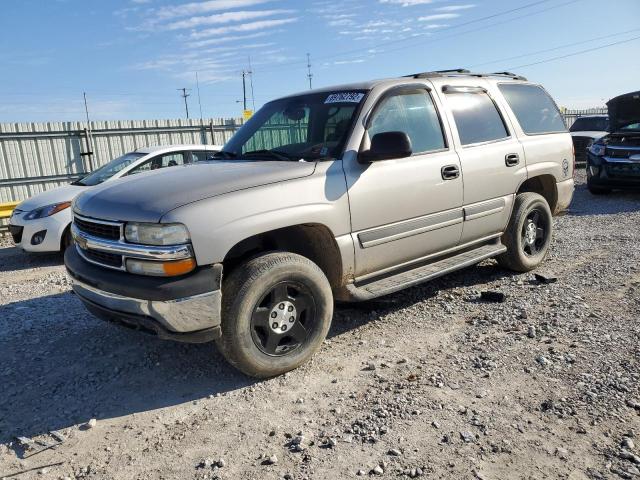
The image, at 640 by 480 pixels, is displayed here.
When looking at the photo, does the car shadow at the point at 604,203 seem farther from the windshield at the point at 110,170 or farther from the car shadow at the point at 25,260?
the car shadow at the point at 25,260

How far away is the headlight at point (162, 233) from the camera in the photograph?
10.1 ft

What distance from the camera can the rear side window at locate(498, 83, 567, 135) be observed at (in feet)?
18.0

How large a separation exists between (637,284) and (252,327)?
3.96 m

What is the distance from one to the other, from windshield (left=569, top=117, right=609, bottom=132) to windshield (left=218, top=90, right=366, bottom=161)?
51.2 feet

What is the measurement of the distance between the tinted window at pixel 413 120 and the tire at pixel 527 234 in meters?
1.45

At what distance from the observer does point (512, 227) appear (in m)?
5.39

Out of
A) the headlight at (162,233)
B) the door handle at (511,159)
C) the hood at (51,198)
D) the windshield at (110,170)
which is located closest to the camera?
the headlight at (162,233)

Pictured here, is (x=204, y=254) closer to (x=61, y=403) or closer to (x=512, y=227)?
(x=61, y=403)

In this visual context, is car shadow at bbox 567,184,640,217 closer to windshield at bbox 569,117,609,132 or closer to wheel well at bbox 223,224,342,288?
windshield at bbox 569,117,609,132

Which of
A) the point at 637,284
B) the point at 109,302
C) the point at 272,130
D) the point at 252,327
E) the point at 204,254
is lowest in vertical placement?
the point at 637,284

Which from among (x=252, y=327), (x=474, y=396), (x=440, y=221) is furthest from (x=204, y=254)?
(x=440, y=221)

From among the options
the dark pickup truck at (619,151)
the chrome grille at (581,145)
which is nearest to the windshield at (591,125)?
the chrome grille at (581,145)

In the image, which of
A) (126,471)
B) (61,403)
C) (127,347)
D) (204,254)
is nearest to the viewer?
(126,471)

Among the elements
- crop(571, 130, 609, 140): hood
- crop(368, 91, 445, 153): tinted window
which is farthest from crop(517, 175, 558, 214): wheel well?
crop(571, 130, 609, 140): hood
